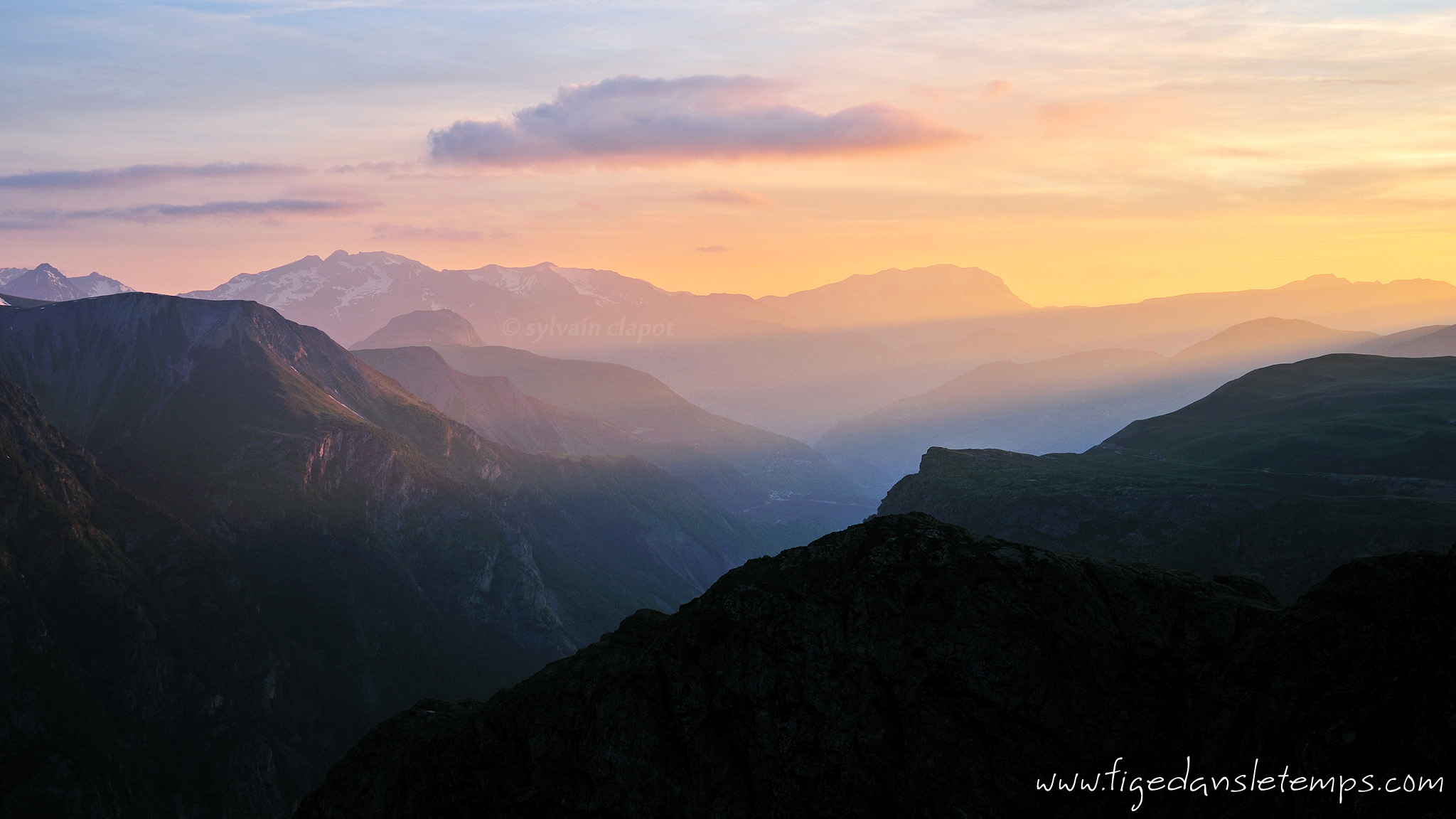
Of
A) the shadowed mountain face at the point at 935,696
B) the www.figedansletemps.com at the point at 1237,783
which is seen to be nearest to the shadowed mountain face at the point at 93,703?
the shadowed mountain face at the point at 935,696

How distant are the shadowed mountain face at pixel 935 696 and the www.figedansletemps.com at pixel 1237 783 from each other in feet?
1.40

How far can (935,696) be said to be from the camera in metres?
69.4

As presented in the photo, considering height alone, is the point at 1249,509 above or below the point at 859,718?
below

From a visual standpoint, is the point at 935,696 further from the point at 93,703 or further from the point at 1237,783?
the point at 93,703

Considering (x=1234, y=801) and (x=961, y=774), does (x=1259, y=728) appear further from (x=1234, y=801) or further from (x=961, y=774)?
(x=961, y=774)

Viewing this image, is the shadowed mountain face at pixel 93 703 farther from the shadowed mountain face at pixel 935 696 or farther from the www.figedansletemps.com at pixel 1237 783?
the www.figedansletemps.com at pixel 1237 783

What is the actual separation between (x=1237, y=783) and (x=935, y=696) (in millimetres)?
22314

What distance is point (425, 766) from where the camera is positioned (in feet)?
270

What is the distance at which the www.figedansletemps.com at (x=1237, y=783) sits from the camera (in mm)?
45406

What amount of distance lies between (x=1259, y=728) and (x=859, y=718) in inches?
1119

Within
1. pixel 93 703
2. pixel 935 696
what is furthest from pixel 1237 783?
pixel 93 703

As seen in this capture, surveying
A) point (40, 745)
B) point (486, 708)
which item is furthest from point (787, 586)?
point (40, 745)

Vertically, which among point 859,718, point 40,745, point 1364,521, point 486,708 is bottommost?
point 40,745

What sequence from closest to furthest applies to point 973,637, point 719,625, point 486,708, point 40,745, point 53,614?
point 973,637 → point 719,625 → point 486,708 → point 40,745 → point 53,614
